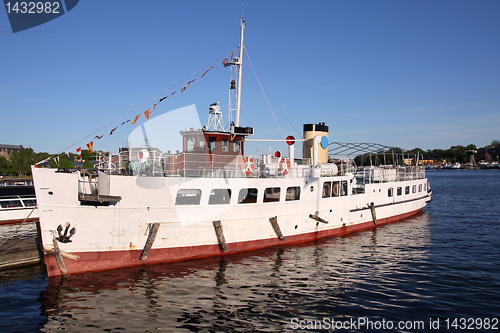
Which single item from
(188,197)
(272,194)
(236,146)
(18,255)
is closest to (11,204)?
(18,255)

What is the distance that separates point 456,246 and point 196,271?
15.6 meters

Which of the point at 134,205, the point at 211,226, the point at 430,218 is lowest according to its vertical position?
the point at 430,218

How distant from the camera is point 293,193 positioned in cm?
2014

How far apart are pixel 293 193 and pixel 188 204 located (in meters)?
6.83

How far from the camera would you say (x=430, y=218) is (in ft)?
100.0

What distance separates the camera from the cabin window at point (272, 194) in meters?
18.9

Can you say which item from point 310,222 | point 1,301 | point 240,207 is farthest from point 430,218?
point 1,301

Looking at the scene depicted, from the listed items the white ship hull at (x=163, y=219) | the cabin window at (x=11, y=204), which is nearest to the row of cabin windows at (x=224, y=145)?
the white ship hull at (x=163, y=219)

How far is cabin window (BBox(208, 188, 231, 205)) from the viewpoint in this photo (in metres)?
17.2

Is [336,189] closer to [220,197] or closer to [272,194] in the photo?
[272,194]

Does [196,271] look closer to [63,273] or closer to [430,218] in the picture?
[63,273]

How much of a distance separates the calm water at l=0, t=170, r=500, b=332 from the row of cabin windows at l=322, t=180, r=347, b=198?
4.25 meters

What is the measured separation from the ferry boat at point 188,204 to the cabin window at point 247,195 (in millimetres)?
56

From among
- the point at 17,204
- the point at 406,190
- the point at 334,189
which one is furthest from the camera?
the point at 17,204
